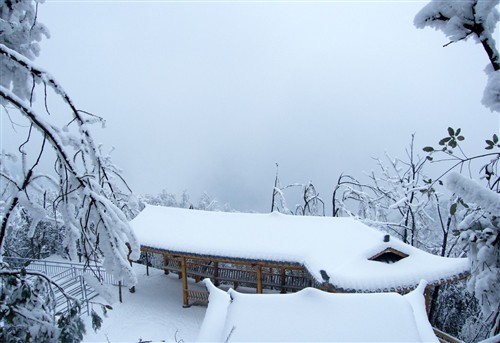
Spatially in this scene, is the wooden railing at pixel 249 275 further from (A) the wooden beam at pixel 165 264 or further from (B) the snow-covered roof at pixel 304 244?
(B) the snow-covered roof at pixel 304 244

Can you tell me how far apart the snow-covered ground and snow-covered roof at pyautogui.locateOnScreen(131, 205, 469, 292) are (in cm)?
264

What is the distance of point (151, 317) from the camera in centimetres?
1348

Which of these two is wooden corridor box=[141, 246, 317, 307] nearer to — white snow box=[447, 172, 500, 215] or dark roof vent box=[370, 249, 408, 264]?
dark roof vent box=[370, 249, 408, 264]

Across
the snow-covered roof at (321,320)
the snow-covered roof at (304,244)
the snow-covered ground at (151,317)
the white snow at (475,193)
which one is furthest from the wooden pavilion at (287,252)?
the white snow at (475,193)

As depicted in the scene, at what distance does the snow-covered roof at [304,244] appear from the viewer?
10352mm

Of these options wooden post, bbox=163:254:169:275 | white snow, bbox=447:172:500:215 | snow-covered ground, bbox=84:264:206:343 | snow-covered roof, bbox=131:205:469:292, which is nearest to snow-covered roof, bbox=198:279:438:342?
snow-covered roof, bbox=131:205:469:292

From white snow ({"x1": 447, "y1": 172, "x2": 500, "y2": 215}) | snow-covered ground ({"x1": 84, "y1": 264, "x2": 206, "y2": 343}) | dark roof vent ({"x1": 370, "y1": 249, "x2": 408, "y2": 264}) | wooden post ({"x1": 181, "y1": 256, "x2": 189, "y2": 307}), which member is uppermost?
white snow ({"x1": 447, "y1": 172, "x2": 500, "y2": 215})

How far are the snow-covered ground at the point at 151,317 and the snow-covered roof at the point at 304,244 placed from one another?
2.64 meters

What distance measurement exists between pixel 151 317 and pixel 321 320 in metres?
8.92

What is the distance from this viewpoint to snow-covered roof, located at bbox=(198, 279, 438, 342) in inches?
254

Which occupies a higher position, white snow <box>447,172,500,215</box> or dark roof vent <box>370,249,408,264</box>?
white snow <box>447,172,500,215</box>

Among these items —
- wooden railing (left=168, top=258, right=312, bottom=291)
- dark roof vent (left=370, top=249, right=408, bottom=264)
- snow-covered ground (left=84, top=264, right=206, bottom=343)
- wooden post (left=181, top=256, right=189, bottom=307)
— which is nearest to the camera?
dark roof vent (left=370, top=249, right=408, bottom=264)

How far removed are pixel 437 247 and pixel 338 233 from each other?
9.92m

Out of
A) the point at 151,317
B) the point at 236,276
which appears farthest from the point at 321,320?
the point at 236,276
